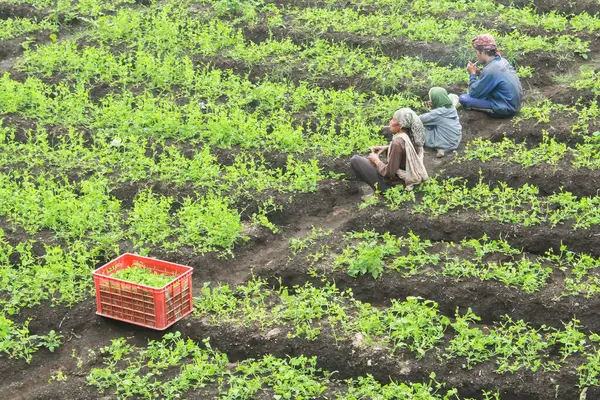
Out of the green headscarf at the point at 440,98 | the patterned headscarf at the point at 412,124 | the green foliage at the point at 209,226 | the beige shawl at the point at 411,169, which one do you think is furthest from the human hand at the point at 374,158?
the green foliage at the point at 209,226

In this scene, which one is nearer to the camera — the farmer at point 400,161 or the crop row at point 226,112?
the farmer at point 400,161

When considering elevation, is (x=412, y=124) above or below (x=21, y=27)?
above

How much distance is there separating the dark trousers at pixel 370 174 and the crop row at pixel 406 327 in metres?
1.93

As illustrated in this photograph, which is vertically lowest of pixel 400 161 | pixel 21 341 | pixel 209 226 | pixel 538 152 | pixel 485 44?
pixel 21 341

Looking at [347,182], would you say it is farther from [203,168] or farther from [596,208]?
[596,208]

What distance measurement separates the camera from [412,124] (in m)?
10.3

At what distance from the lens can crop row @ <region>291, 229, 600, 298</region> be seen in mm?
8547

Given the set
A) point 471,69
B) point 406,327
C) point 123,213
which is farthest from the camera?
point 471,69

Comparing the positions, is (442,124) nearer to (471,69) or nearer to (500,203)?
(471,69)

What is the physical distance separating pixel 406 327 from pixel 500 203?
2491 mm

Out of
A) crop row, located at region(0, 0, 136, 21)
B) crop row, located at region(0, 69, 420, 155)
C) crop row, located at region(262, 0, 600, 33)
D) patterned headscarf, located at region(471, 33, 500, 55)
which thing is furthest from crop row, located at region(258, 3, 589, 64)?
crop row, located at region(0, 0, 136, 21)

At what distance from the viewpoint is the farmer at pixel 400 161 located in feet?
33.6

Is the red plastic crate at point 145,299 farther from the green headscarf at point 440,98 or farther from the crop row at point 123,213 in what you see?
the green headscarf at point 440,98

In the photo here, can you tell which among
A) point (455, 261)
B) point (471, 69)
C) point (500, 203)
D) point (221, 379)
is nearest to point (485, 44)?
point (471, 69)
